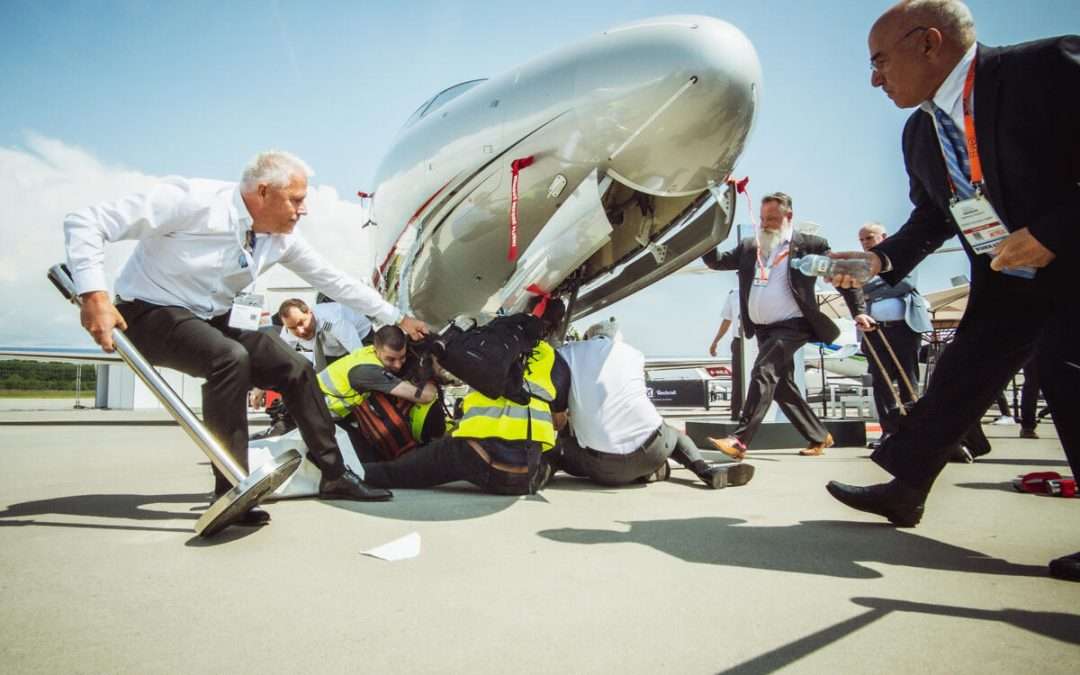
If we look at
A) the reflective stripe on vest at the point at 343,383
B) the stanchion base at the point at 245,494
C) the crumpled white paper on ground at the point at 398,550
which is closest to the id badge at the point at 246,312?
the stanchion base at the point at 245,494

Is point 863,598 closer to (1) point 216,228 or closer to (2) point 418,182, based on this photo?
(1) point 216,228

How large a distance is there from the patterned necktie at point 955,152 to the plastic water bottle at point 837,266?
17.0 inches

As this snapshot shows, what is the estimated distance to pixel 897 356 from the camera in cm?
551

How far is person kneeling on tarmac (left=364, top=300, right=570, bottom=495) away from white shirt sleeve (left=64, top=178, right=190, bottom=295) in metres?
1.69

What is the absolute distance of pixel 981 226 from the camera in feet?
6.85

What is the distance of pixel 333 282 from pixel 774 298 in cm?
334

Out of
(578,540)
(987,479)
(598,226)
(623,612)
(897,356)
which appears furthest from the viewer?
(897,356)

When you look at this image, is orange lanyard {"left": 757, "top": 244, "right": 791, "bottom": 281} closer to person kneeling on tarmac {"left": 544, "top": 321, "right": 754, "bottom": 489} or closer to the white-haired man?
person kneeling on tarmac {"left": 544, "top": 321, "right": 754, "bottom": 489}

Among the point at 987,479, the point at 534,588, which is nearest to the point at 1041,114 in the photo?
the point at 534,588

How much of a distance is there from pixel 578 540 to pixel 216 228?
2122 mm

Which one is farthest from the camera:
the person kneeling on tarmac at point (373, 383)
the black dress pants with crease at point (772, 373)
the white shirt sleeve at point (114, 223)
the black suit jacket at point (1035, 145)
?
the black dress pants with crease at point (772, 373)

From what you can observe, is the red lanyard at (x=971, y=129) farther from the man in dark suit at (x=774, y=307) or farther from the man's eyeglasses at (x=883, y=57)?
the man in dark suit at (x=774, y=307)

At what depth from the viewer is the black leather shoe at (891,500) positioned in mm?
2488

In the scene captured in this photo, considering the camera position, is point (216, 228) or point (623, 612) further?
point (216, 228)
